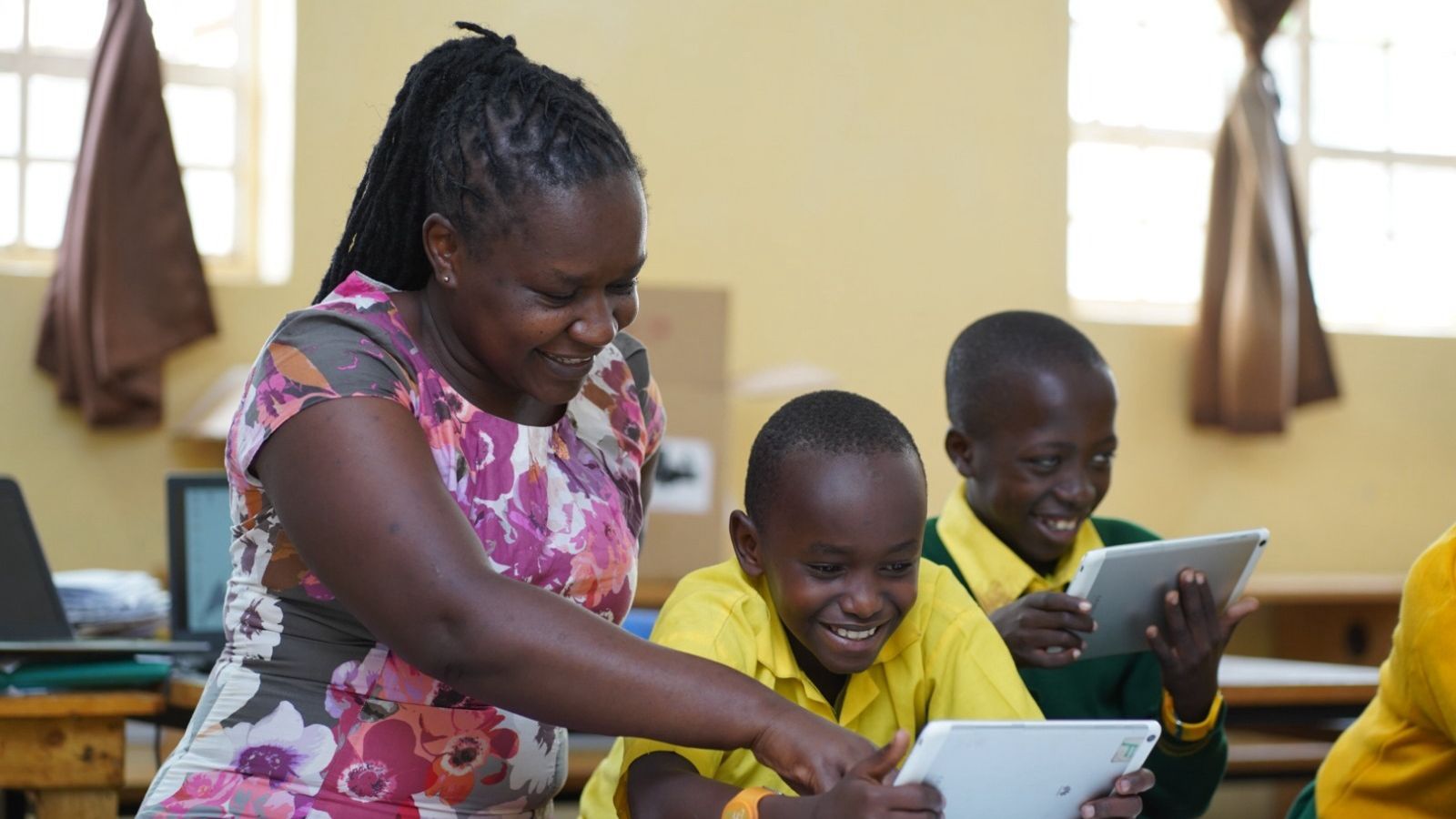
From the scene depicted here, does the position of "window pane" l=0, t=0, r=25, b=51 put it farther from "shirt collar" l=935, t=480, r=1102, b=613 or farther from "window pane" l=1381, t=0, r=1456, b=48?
"window pane" l=1381, t=0, r=1456, b=48

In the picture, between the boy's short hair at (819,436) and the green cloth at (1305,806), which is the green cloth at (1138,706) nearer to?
the green cloth at (1305,806)

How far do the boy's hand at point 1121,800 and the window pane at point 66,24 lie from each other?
4.65 meters

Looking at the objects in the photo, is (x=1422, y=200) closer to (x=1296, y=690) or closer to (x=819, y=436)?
(x=1296, y=690)

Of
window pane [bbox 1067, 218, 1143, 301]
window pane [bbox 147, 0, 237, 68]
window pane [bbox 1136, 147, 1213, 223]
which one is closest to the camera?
window pane [bbox 147, 0, 237, 68]

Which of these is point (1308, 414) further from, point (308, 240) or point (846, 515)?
point (846, 515)

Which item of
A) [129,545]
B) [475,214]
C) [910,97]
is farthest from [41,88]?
[475,214]

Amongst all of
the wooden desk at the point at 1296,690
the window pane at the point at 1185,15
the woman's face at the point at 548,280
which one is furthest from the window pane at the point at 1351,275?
the woman's face at the point at 548,280

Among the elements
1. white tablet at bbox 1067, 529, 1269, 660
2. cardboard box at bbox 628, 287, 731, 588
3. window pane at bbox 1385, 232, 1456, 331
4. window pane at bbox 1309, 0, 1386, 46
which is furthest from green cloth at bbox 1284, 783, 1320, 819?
window pane at bbox 1309, 0, 1386, 46

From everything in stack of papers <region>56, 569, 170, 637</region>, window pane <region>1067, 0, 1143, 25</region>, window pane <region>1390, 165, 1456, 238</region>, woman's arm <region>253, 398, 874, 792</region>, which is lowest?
stack of papers <region>56, 569, 170, 637</region>

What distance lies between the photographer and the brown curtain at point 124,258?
182 inches

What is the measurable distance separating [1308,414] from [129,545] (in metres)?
4.62

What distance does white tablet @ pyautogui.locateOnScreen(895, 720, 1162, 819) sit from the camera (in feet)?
3.95

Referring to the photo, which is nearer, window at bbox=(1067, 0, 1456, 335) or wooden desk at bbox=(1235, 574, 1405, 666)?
wooden desk at bbox=(1235, 574, 1405, 666)

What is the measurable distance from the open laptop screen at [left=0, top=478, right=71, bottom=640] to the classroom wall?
83.4 inches
